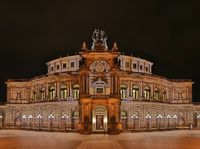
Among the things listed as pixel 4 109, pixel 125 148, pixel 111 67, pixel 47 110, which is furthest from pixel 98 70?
pixel 125 148

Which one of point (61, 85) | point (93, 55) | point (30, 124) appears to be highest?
point (93, 55)

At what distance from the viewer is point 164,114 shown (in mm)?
91000

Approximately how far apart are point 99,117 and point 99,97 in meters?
4.11

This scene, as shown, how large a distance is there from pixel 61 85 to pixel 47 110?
6.88 m

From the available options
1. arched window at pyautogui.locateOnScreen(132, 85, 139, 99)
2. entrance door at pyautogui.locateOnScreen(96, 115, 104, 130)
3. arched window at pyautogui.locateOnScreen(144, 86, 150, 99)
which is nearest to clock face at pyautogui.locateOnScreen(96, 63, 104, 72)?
entrance door at pyautogui.locateOnScreen(96, 115, 104, 130)

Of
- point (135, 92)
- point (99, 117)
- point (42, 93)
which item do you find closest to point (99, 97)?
point (99, 117)

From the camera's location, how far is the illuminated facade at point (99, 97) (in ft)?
237

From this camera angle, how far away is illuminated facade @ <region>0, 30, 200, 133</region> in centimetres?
7238

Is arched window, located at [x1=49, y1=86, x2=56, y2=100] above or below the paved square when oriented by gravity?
above

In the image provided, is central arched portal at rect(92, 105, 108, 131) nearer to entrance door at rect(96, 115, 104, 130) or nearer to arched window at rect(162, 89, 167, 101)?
entrance door at rect(96, 115, 104, 130)

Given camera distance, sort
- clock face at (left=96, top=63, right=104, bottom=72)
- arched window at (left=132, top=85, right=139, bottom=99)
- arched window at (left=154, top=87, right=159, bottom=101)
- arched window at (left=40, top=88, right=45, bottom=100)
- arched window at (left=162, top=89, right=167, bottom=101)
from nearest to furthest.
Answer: clock face at (left=96, top=63, right=104, bottom=72) < arched window at (left=132, top=85, right=139, bottom=99) < arched window at (left=154, top=87, right=159, bottom=101) < arched window at (left=40, top=88, right=45, bottom=100) < arched window at (left=162, top=89, right=167, bottom=101)

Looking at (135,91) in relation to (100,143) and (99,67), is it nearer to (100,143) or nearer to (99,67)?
(99,67)

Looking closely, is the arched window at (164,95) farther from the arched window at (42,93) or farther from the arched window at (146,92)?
the arched window at (42,93)

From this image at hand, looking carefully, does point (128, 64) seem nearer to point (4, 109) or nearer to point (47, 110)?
point (47, 110)
